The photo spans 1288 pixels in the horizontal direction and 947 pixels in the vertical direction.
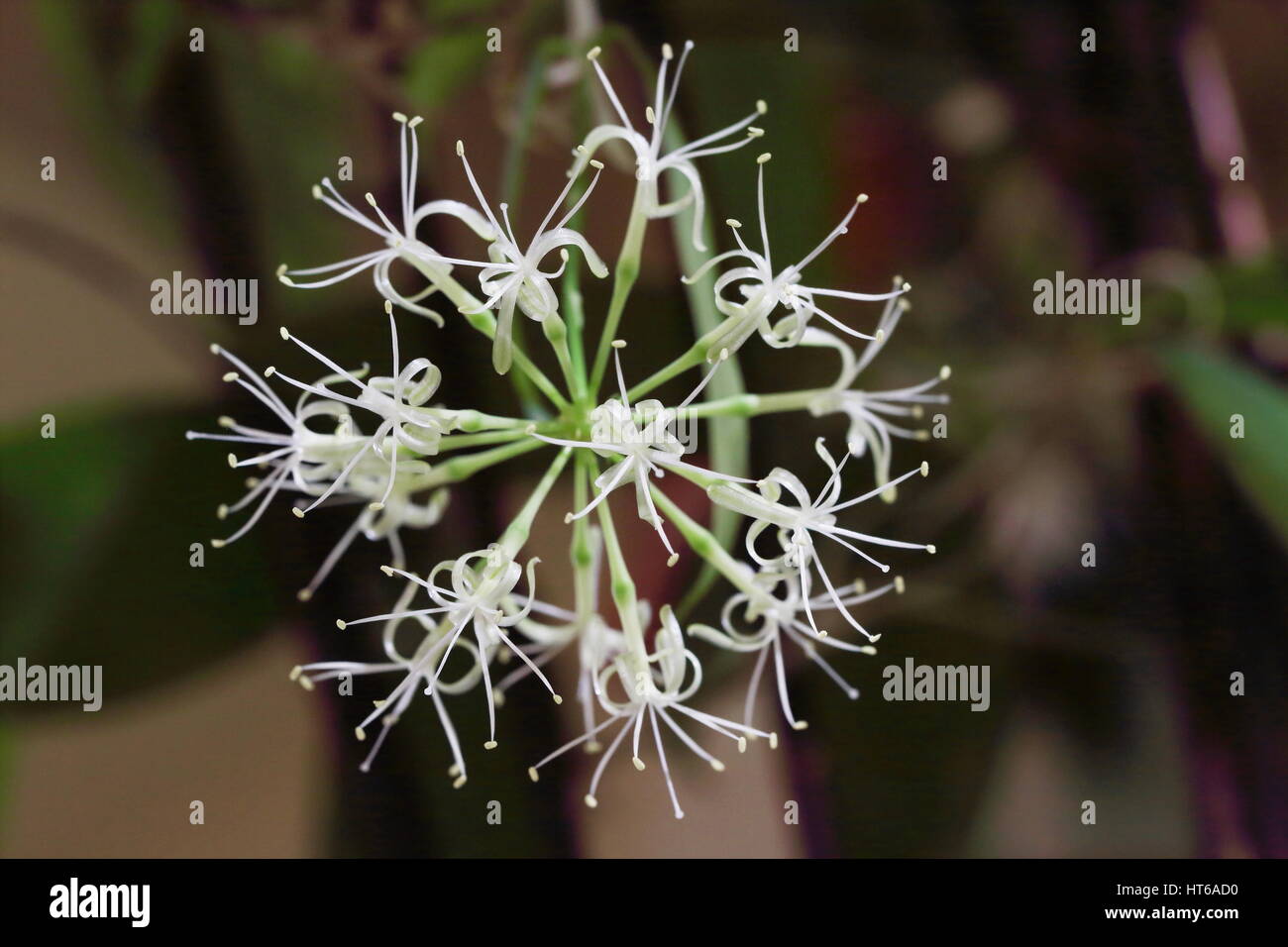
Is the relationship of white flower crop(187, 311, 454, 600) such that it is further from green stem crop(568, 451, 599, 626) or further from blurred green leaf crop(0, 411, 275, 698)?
blurred green leaf crop(0, 411, 275, 698)

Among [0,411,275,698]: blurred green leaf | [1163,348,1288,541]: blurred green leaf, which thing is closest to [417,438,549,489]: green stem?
[0,411,275,698]: blurred green leaf

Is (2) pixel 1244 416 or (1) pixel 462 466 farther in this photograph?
(2) pixel 1244 416

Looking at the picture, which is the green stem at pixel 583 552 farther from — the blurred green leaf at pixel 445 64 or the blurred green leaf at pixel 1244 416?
the blurred green leaf at pixel 1244 416

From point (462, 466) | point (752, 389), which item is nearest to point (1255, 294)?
point (752, 389)

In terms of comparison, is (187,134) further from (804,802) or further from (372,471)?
(804,802)

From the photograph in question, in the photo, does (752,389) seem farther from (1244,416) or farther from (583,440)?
(1244,416)

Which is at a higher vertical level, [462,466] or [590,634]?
[462,466]
